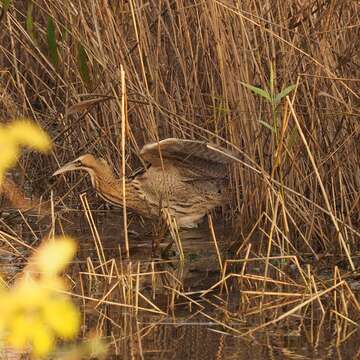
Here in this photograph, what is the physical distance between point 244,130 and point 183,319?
6.00 feet

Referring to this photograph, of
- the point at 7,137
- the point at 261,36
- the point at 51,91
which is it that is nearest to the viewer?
the point at 7,137

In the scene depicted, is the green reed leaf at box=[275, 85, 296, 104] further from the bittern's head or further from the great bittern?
the bittern's head

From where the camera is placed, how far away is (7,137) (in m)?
0.86

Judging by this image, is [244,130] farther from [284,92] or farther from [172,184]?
[172,184]

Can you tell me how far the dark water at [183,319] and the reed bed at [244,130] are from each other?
2 centimetres

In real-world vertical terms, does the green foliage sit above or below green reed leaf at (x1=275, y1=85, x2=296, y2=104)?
above

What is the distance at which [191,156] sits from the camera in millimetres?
6781

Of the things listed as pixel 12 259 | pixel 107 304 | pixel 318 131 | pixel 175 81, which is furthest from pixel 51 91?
pixel 107 304

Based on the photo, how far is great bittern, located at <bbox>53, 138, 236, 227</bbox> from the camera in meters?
6.92

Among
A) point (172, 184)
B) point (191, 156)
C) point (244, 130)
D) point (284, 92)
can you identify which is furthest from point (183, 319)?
point (172, 184)

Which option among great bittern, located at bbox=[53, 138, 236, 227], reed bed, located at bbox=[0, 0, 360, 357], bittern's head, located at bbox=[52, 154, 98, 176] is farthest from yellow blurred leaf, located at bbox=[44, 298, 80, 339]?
bittern's head, located at bbox=[52, 154, 98, 176]

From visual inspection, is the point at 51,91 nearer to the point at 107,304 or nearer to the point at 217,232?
the point at 217,232

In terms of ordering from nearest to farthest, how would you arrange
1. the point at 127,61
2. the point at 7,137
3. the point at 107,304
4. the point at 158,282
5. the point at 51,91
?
the point at 7,137, the point at 107,304, the point at 158,282, the point at 127,61, the point at 51,91

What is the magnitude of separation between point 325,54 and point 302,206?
863 millimetres
